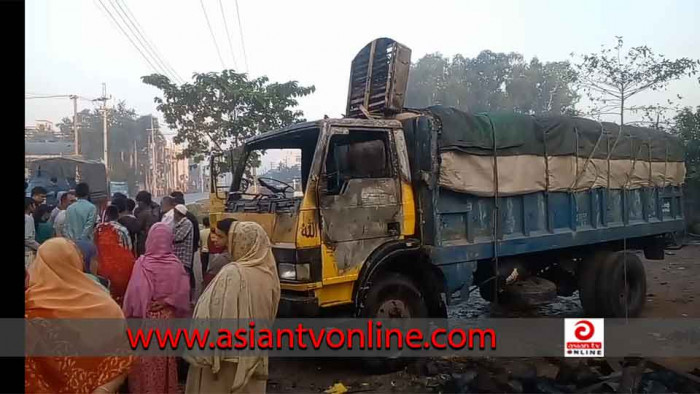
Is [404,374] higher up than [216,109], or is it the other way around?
[216,109]

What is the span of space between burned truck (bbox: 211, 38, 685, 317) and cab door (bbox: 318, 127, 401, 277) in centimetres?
1

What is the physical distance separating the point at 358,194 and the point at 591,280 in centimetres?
370

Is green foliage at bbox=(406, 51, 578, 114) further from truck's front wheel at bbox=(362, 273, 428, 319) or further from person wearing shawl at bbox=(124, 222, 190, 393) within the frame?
person wearing shawl at bbox=(124, 222, 190, 393)

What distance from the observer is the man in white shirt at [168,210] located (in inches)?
225

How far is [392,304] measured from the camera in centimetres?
483

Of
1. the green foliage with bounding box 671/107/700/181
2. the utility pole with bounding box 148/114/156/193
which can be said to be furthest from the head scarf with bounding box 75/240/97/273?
the utility pole with bounding box 148/114/156/193

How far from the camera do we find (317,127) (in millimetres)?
4621

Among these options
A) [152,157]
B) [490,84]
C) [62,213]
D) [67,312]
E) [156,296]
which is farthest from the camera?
[152,157]

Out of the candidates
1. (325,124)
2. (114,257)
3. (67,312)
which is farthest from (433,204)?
(67,312)

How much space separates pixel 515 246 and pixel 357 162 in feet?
6.47

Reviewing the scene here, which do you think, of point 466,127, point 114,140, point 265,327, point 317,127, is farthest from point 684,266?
point 114,140

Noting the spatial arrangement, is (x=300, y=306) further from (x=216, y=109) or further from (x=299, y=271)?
(x=216, y=109)

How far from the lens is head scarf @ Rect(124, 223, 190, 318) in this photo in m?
3.38

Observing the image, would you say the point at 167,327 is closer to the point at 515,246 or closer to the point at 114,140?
the point at 515,246
